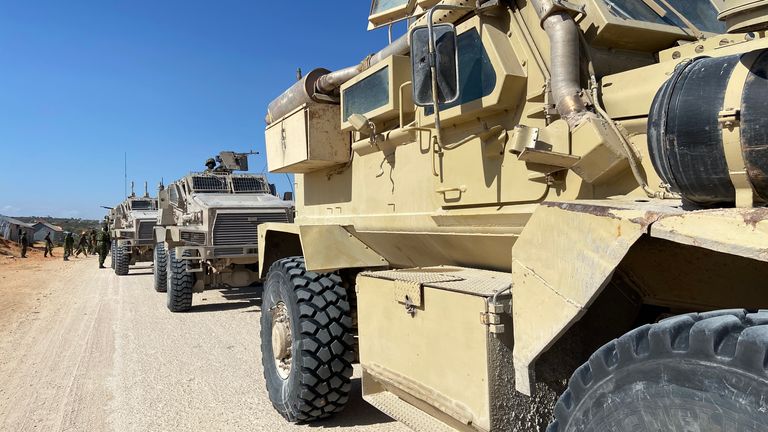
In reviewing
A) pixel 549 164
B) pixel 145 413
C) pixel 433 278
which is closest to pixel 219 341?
pixel 145 413

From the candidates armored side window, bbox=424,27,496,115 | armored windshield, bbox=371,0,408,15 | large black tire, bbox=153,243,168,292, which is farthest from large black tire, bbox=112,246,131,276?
armored side window, bbox=424,27,496,115

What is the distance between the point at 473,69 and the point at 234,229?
911 centimetres

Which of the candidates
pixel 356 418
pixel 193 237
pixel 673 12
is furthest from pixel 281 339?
pixel 193 237

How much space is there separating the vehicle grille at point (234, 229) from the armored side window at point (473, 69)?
883cm

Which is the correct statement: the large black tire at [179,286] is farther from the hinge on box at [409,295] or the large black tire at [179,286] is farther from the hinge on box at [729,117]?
the hinge on box at [729,117]

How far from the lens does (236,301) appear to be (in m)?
12.3

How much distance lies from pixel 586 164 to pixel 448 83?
0.78 meters

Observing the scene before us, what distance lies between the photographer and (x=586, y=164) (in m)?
2.48

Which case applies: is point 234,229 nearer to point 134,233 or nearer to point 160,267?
point 160,267

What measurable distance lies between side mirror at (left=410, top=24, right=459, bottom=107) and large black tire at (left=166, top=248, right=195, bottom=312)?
861cm

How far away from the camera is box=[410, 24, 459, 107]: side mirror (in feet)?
9.48

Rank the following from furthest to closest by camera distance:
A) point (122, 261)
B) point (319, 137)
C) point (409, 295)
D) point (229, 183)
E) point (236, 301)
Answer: point (122, 261) → point (229, 183) → point (236, 301) → point (319, 137) → point (409, 295)

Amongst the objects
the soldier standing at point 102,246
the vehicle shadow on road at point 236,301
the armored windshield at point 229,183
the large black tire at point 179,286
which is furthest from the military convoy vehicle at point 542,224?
the soldier standing at point 102,246

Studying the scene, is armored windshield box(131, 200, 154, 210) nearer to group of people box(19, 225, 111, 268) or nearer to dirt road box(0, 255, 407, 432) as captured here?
group of people box(19, 225, 111, 268)
